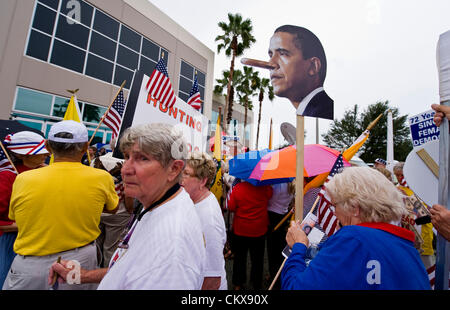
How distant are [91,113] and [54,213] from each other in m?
13.2

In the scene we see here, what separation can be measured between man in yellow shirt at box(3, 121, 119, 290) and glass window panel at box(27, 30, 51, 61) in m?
12.0

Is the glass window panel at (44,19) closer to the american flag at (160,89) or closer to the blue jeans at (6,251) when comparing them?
the american flag at (160,89)

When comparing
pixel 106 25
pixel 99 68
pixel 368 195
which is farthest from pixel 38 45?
pixel 368 195

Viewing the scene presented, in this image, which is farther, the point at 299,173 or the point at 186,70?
the point at 186,70

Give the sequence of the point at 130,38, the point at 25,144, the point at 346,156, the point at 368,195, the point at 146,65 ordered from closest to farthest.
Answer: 1. the point at 368,195
2. the point at 25,144
3. the point at 346,156
4. the point at 130,38
5. the point at 146,65

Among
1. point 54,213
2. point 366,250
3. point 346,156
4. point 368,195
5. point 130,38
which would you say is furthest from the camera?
point 130,38

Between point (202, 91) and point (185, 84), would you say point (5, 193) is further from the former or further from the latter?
point (202, 91)

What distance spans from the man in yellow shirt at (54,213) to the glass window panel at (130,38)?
1513cm

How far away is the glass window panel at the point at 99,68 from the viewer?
41.2 ft

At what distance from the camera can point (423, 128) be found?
7.85ft

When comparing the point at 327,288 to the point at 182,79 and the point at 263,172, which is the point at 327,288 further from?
the point at 182,79

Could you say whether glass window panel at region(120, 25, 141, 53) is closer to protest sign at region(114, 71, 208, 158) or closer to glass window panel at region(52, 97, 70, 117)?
glass window panel at region(52, 97, 70, 117)

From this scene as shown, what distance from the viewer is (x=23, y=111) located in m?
10.2
